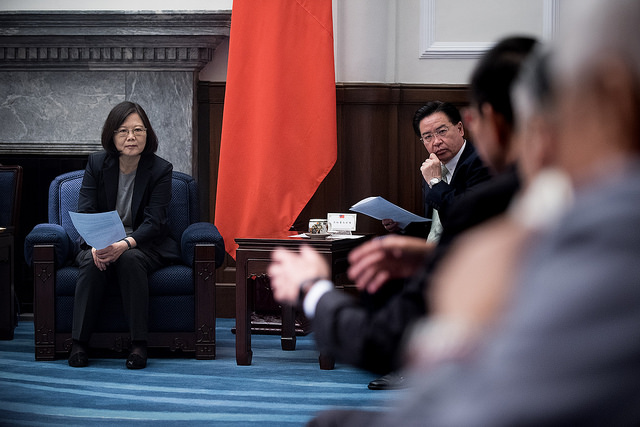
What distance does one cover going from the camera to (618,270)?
0.34m

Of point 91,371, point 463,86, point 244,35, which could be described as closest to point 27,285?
point 91,371

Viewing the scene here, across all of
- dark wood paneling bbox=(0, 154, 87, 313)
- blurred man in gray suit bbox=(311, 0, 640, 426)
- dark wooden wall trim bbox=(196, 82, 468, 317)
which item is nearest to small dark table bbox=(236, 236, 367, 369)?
dark wooden wall trim bbox=(196, 82, 468, 317)

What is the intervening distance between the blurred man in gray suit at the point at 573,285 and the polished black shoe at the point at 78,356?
3.34 metres

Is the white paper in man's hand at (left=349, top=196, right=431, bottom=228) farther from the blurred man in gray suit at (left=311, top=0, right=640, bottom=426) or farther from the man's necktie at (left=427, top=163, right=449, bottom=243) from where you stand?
the blurred man in gray suit at (left=311, top=0, right=640, bottom=426)

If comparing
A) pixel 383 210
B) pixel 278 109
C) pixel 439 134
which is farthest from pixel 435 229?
pixel 278 109

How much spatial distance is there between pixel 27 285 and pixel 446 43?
3.16m

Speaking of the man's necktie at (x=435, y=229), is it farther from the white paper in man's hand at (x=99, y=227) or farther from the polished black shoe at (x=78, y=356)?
the polished black shoe at (x=78, y=356)

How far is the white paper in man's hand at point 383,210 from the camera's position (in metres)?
3.17

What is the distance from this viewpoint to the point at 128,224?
3766 millimetres

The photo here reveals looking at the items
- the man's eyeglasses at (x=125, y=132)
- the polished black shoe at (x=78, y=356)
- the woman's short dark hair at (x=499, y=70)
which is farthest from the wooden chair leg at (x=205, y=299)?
the woman's short dark hair at (x=499, y=70)

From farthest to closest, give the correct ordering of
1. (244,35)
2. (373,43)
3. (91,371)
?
(373,43) < (244,35) < (91,371)

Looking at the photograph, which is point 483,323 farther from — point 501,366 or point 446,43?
point 446,43

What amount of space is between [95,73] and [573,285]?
481 centimetres

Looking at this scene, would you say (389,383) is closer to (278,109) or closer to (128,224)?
(128,224)
